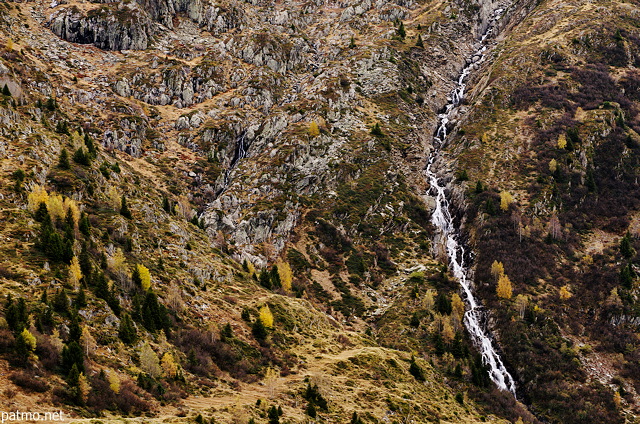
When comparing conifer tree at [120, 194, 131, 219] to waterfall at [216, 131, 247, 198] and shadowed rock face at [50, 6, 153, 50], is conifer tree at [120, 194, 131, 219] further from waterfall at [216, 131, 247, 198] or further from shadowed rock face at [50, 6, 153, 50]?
shadowed rock face at [50, 6, 153, 50]

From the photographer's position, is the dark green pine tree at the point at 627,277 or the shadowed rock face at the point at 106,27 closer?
the dark green pine tree at the point at 627,277

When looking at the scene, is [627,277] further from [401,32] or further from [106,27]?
[106,27]

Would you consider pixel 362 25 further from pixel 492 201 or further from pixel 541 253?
pixel 541 253

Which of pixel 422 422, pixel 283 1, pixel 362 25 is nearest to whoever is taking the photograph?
pixel 422 422

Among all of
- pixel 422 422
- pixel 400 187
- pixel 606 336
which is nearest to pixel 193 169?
pixel 400 187

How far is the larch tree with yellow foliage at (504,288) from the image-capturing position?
86875 millimetres

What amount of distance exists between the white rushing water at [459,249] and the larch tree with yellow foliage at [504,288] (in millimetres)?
4901

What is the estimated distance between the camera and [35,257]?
140 ft

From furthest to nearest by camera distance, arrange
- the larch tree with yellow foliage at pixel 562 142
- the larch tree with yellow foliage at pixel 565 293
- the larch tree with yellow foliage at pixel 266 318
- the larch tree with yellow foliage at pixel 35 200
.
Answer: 1. the larch tree with yellow foliage at pixel 562 142
2. the larch tree with yellow foliage at pixel 565 293
3. the larch tree with yellow foliage at pixel 266 318
4. the larch tree with yellow foliage at pixel 35 200

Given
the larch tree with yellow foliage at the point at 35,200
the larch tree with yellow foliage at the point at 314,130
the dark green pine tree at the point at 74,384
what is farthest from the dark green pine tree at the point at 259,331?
the larch tree with yellow foliage at the point at 314,130

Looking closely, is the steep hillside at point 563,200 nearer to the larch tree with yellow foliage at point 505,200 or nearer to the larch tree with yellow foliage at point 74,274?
the larch tree with yellow foliage at point 505,200

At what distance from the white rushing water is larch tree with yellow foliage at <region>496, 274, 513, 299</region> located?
16.1 ft

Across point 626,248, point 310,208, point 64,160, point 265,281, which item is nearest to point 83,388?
point 64,160

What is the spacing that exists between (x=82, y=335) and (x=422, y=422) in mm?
35399
